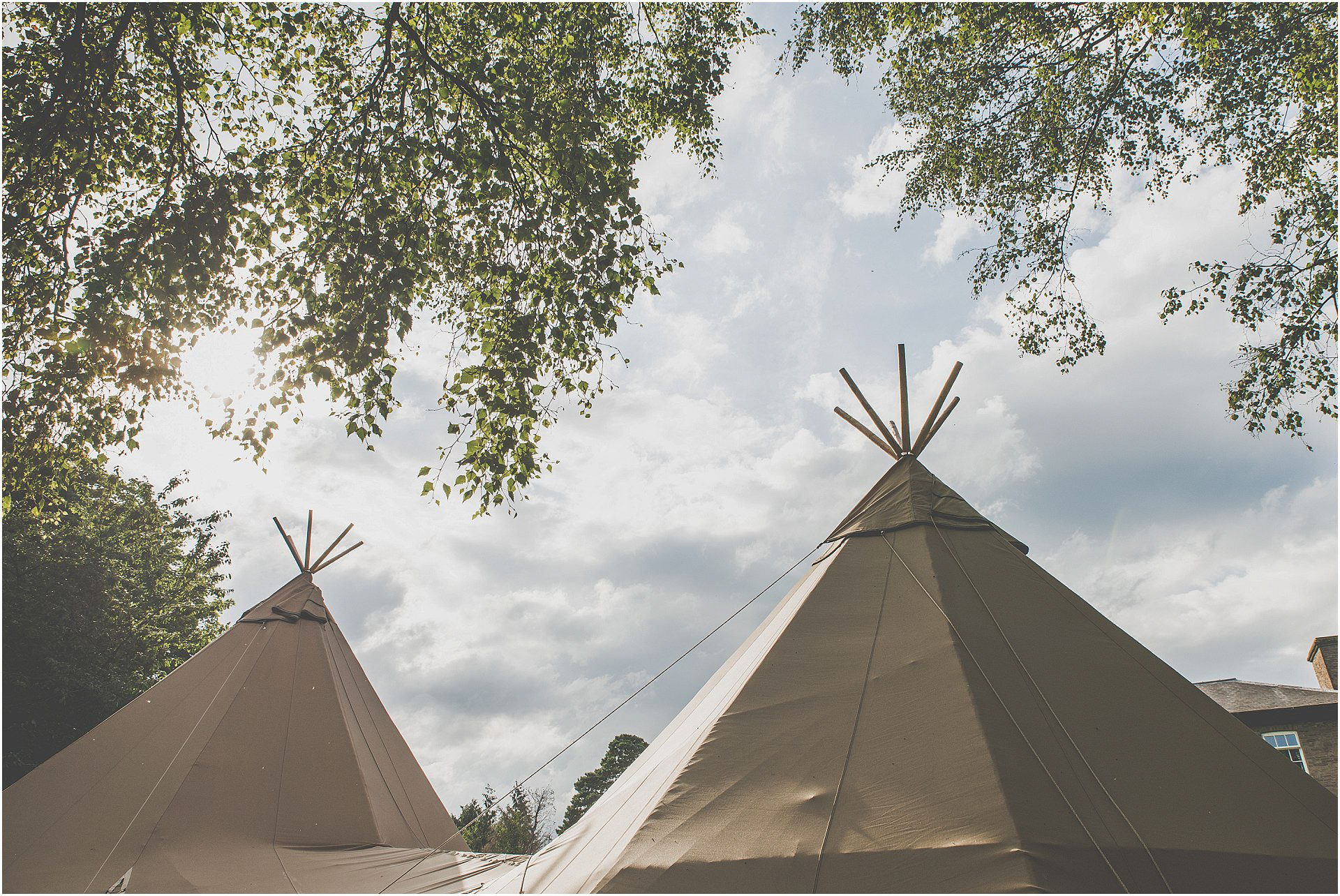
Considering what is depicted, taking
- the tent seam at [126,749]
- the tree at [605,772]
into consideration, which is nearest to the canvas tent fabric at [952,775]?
the tent seam at [126,749]

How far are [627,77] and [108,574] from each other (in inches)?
534

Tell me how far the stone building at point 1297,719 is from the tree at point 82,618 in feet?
71.1

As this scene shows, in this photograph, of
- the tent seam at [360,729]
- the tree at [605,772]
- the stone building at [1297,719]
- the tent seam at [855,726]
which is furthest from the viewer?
the tree at [605,772]

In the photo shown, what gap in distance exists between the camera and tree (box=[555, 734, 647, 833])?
26.5 metres

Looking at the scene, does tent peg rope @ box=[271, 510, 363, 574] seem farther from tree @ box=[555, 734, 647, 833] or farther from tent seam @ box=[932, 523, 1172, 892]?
tree @ box=[555, 734, 647, 833]

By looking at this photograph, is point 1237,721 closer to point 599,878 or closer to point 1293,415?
point 599,878

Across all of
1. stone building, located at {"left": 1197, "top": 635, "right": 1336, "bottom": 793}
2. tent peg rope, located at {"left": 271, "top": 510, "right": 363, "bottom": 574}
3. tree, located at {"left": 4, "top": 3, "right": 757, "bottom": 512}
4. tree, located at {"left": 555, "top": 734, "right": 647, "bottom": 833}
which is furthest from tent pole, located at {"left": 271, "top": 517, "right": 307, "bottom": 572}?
tree, located at {"left": 555, "top": 734, "right": 647, "bottom": 833}

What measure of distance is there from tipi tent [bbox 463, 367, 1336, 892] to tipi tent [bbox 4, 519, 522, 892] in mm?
2629

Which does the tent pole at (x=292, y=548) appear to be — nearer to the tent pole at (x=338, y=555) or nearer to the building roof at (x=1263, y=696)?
the tent pole at (x=338, y=555)

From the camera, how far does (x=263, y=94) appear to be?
4.67 m

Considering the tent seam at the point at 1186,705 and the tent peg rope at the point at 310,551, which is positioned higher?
the tent peg rope at the point at 310,551

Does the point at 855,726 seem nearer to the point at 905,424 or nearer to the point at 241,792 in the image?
the point at 905,424

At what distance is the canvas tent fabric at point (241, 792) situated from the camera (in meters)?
4.96

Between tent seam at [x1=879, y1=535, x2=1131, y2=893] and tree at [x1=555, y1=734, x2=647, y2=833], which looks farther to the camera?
tree at [x1=555, y1=734, x2=647, y2=833]
